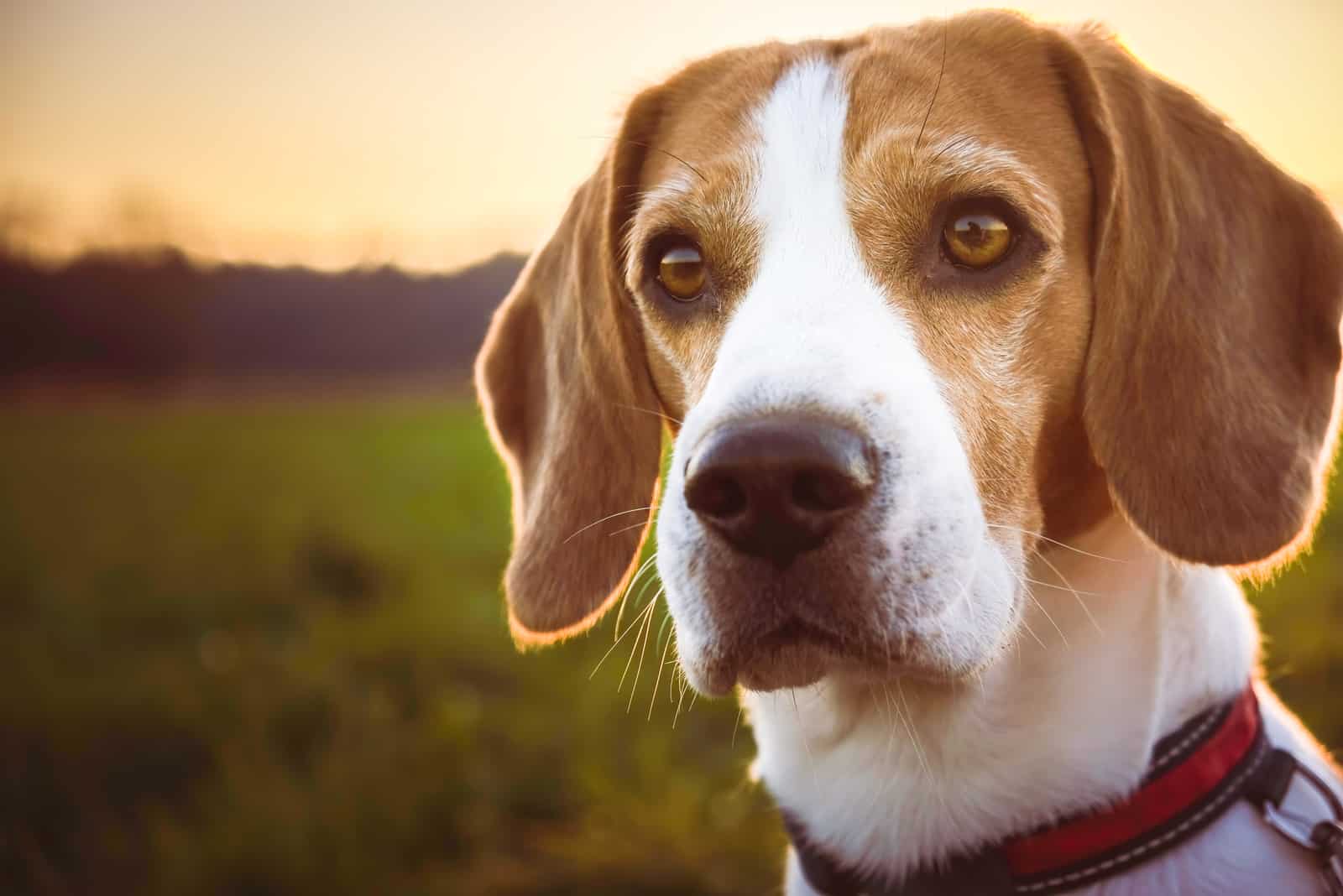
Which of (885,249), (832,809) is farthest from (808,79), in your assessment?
(832,809)

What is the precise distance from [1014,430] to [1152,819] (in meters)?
0.77

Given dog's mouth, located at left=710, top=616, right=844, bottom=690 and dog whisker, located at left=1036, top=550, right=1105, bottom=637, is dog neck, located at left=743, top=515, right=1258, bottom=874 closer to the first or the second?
dog whisker, located at left=1036, top=550, right=1105, bottom=637

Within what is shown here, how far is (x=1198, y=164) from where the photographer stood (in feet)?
7.38

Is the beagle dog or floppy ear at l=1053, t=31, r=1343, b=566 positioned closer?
the beagle dog

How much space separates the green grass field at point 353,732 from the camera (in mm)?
3885

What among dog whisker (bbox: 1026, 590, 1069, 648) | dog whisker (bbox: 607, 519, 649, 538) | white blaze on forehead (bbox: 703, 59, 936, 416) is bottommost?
dog whisker (bbox: 607, 519, 649, 538)

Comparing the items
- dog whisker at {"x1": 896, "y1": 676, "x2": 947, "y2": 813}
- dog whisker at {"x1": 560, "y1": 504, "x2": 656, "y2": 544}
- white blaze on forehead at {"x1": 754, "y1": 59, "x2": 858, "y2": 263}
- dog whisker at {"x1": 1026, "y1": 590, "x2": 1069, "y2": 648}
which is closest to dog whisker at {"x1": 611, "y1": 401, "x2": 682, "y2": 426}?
dog whisker at {"x1": 560, "y1": 504, "x2": 656, "y2": 544}

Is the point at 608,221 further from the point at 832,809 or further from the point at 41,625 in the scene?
the point at 41,625

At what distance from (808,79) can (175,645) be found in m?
5.95

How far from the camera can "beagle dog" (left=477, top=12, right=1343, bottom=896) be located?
192 centimetres

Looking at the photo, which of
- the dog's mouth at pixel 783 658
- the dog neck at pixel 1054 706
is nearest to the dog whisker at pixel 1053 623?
the dog neck at pixel 1054 706

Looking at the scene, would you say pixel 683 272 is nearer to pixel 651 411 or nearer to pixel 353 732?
pixel 651 411

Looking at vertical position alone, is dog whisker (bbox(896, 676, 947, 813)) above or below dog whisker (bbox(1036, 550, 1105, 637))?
below

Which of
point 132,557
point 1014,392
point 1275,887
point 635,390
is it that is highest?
point 1014,392
